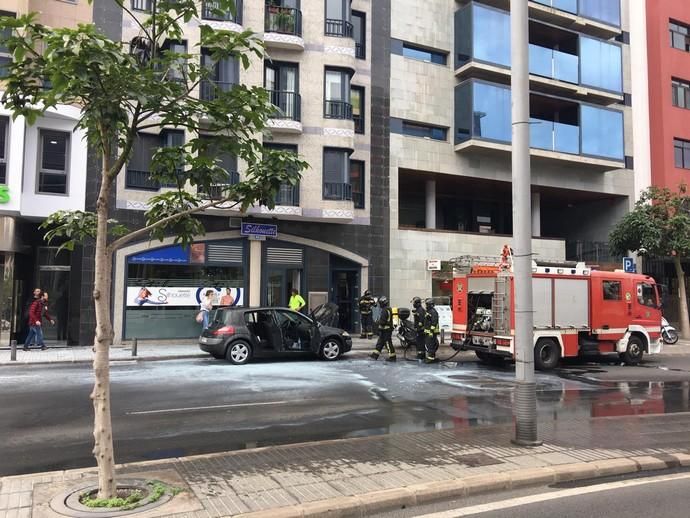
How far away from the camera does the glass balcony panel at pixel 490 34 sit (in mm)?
24281

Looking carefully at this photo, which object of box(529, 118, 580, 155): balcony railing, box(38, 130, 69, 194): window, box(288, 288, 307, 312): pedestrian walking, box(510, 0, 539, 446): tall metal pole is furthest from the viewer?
box(529, 118, 580, 155): balcony railing

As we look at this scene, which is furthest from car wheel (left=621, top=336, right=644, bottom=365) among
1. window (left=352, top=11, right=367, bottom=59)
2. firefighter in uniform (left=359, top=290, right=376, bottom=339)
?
window (left=352, top=11, right=367, bottom=59)

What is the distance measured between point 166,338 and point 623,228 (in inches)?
747

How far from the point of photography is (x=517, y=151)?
6.95 meters

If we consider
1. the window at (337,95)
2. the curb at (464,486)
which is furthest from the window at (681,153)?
the curb at (464,486)

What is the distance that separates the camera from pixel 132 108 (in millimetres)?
5039

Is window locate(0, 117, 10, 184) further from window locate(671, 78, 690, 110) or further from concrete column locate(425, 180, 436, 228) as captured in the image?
window locate(671, 78, 690, 110)

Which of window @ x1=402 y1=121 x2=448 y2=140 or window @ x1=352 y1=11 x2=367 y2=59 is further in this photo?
window @ x1=402 y1=121 x2=448 y2=140

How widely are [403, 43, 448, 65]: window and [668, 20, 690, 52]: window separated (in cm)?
1345

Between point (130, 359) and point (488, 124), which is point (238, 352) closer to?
point (130, 359)

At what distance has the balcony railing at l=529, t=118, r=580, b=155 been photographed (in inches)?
997

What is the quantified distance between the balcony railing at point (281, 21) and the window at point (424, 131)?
604 cm

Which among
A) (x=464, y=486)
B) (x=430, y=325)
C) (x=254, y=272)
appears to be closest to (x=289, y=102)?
(x=254, y=272)

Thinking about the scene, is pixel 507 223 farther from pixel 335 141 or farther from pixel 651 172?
pixel 335 141
